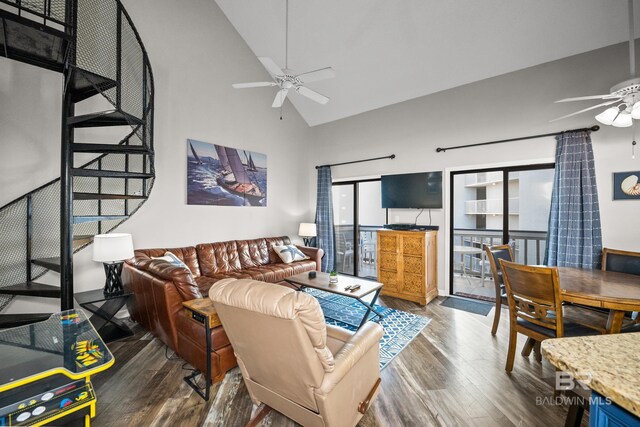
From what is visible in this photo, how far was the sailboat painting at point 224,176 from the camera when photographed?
161 inches

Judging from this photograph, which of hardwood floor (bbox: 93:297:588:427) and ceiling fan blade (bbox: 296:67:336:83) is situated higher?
ceiling fan blade (bbox: 296:67:336:83)

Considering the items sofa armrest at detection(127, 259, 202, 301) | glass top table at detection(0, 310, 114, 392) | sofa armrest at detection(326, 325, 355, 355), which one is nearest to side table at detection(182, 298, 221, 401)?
sofa armrest at detection(127, 259, 202, 301)

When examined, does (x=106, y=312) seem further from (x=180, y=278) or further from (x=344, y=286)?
(x=344, y=286)

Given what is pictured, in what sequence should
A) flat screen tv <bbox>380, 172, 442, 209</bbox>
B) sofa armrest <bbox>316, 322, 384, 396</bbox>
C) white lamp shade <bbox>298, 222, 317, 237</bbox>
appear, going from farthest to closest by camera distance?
white lamp shade <bbox>298, 222, 317, 237</bbox> < flat screen tv <bbox>380, 172, 442, 209</bbox> < sofa armrest <bbox>316, 322, 384, 396</bbox>

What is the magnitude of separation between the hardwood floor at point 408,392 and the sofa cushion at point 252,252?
1780 mm

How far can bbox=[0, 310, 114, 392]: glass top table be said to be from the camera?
1.10 metres

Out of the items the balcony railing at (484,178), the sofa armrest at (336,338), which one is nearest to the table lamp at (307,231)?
the balcony railing at (484,178)

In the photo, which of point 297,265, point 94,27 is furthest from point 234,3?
point 297,265

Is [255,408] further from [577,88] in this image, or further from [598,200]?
[577,88]

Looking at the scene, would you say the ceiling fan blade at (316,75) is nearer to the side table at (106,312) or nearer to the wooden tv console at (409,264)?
the wooden tv console at (409,264)

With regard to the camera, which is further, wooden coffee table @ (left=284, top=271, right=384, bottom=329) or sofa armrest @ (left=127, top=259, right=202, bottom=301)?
wooden coffee table @ (left=284, top=271, right=384, bottom=329)

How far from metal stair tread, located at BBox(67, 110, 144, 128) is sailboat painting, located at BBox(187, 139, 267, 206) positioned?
59.2 inches

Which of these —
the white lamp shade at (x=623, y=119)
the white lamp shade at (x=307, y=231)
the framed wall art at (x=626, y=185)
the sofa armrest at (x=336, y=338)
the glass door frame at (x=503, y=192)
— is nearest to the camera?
the sofa armrest at (x=336, y=338)

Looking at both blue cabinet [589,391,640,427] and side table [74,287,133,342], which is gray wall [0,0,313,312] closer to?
side table [74,287,133,342]
